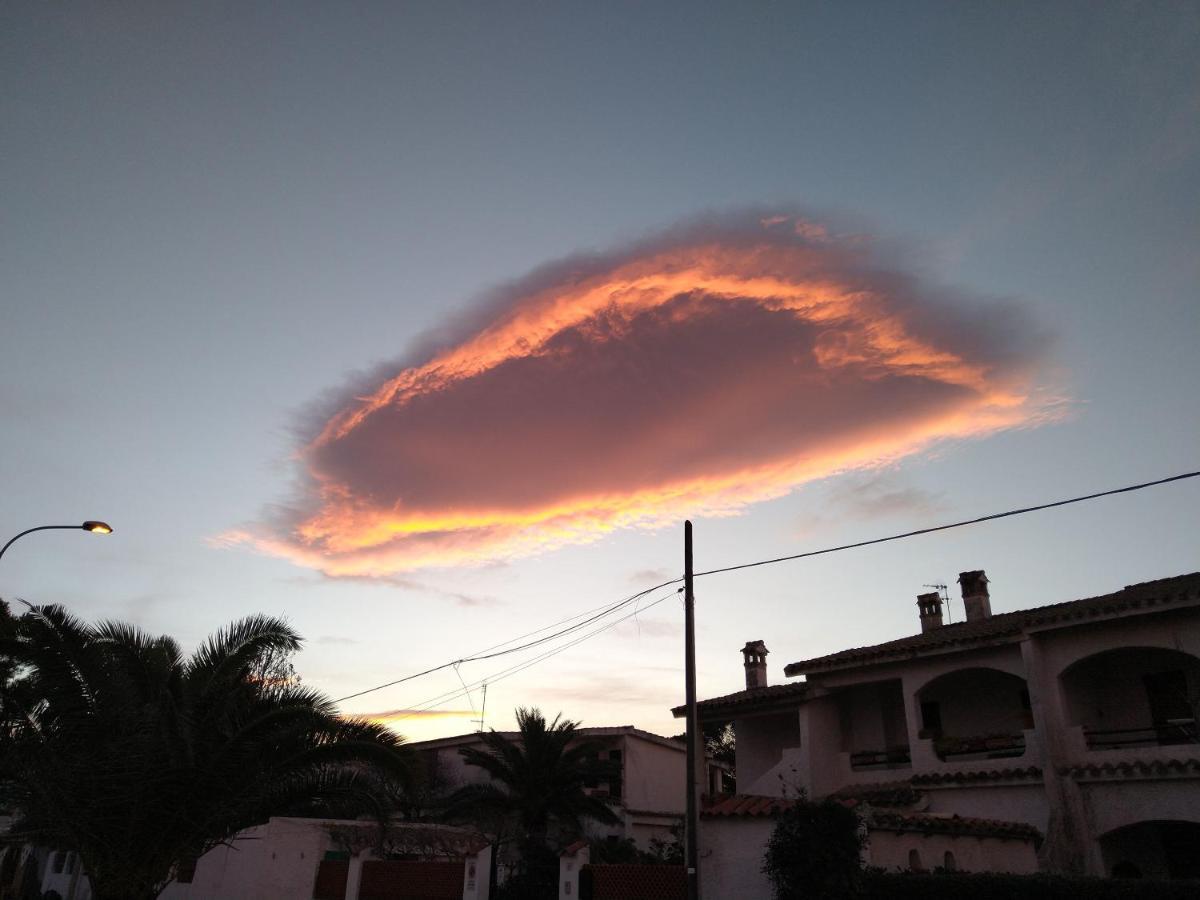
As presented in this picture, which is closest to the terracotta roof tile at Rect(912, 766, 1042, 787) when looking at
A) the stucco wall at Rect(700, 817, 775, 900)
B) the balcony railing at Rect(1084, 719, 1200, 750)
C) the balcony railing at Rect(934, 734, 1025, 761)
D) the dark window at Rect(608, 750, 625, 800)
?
the balcony railing at Rect(934, 734, 1025, 761)

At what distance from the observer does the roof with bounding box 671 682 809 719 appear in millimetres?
25178

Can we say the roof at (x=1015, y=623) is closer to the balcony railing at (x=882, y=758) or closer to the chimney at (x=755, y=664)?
the balcony railing at (x=882, y=758)

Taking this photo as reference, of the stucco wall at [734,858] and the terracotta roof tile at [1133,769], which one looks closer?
the stucco wall at [734,858]

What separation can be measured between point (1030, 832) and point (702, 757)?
37.3ft

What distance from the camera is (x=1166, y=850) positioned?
64.9 feet

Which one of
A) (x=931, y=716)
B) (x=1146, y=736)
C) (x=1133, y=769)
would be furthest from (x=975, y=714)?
(x=1133, y=769)

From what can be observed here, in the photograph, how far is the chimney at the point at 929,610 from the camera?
93.5ft

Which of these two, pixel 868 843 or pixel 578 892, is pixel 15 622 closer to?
pixel 578 892

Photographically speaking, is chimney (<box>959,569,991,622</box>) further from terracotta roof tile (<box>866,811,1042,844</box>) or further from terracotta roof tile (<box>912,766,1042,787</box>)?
terracotta roof tile (<box>866,811,1042,844</box>)

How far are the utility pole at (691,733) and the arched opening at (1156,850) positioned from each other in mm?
11008

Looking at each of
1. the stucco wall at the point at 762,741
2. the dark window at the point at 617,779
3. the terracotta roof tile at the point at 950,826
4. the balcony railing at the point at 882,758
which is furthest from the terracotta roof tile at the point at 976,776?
the dark window at the point at 617,779

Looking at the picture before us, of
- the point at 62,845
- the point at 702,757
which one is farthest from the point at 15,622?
the point at 702,757

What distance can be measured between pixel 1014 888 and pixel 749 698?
13154 mm

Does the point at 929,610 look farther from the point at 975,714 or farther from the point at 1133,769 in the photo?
the point at 1133,769
